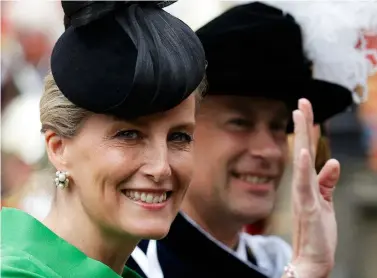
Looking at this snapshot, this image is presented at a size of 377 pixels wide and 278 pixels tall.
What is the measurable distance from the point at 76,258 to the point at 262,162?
112cm

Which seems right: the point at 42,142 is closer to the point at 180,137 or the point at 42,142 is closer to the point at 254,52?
the point at 254,52

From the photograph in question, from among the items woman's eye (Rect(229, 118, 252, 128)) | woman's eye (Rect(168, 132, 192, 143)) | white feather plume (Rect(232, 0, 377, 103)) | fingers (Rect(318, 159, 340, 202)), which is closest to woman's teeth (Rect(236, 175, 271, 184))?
woman's eye (Rect(229, 118, 252, 128))

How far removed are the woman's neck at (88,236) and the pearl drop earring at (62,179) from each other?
0.19 ft

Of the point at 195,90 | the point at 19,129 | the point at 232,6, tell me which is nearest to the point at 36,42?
the point at 19,129

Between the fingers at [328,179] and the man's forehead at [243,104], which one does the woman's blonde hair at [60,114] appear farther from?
the man's forehead at [243,104]

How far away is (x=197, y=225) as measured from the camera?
9.66 ft

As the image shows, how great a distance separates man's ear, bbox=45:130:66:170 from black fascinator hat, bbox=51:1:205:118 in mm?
118

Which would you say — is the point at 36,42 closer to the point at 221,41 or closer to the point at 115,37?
the point at 221,41

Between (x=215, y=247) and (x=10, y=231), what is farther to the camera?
(x=215, y=247)

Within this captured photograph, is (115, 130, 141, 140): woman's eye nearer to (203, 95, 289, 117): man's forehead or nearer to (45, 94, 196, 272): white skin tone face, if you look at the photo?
(45, 94, 196, 272): white skin tone face

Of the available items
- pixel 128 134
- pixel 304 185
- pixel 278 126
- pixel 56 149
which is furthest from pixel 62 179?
pixel 278 126

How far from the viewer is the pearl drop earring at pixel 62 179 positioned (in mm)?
2133

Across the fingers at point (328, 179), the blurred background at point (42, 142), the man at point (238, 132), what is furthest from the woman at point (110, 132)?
the man at point (238, 132)

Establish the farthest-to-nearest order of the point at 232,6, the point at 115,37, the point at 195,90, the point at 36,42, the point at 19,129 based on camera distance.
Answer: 1. the point at 36,42
2. the point at 19,129
3. the point at 232,6
4. the point at 195,90
5. the point at 115,37
